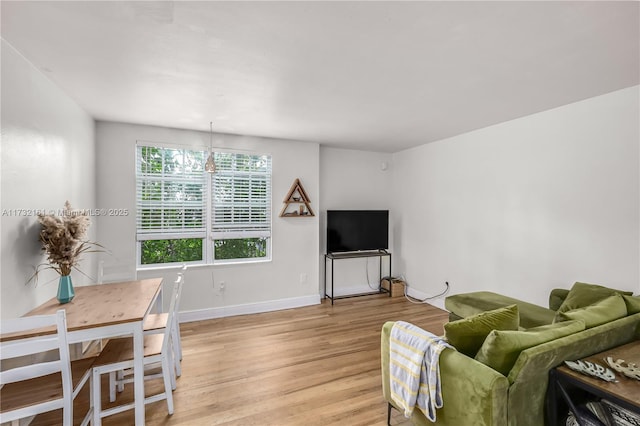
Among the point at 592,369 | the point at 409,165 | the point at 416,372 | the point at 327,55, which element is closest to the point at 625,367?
the point at 592,369

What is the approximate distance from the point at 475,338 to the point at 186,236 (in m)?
3.51

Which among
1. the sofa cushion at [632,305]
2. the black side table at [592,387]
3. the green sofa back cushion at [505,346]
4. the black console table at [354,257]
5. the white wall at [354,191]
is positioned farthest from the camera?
the white wall at [354,191]

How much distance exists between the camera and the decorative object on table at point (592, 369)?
4.77ft

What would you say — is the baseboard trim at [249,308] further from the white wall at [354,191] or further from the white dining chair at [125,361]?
the white dining chair at [125,361]

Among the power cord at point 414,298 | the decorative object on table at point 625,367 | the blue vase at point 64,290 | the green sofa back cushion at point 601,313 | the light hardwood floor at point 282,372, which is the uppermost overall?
the blue vase at point 64,290

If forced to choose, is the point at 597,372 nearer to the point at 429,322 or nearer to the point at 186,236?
the point at 429,322

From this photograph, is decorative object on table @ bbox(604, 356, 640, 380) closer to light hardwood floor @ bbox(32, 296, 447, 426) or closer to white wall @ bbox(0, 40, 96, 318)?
light hardwood floor @ bbox(32, 296, 447, 426)

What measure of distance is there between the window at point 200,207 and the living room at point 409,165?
152mm

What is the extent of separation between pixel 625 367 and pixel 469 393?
919 mm

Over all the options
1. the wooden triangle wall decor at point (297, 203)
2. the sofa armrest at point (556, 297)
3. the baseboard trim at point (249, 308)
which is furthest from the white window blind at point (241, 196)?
the sofa armrest at point (556, 297)

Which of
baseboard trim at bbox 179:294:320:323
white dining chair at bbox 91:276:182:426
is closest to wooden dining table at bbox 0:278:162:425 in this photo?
white dining chair at bbox 91:276:182:426

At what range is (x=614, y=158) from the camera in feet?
8.32

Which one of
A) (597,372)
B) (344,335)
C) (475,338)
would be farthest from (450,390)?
(344,335)

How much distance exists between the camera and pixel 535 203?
3154 millimetres
